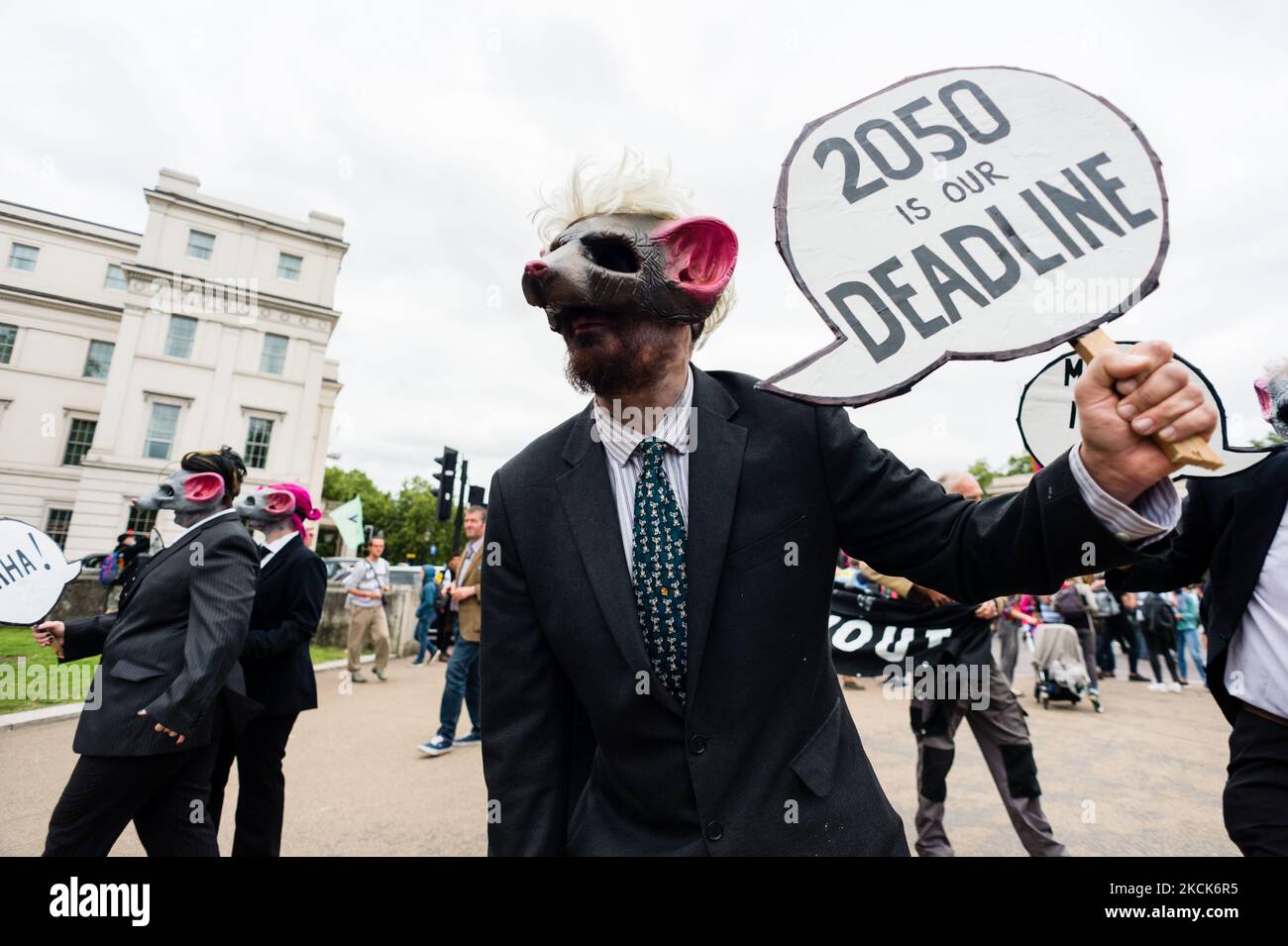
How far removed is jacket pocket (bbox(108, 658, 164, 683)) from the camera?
2.92 m

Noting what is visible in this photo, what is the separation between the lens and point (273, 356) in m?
31.8

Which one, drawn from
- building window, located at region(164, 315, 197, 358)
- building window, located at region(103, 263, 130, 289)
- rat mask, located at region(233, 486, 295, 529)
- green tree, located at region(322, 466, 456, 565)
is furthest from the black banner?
green tree, located at region(322, 466, 456, 565)

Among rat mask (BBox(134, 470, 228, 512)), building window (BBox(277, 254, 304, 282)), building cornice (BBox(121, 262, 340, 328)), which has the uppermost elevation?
building window (BBox(277, 254, 304, 282))

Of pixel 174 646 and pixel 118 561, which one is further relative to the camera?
pixel 118 561

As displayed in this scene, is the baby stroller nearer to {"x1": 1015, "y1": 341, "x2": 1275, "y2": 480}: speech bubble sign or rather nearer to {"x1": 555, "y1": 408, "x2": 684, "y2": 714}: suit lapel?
{"x1": 1015, "y1": 341, "x2": 1275, "y2": 480}: speech bubble sign

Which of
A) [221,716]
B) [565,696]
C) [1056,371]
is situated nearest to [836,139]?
[1056,371]

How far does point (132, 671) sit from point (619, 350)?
9.31 ft

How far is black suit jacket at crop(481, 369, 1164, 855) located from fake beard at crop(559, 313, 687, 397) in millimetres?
196

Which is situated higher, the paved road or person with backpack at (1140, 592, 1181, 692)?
person with backpack at (1140, 592, 1181, 692)

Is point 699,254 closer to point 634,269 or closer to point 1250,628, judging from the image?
point 634,269

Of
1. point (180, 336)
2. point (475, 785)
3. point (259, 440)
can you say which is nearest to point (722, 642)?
point (475, 785)

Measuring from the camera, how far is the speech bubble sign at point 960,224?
119cm
